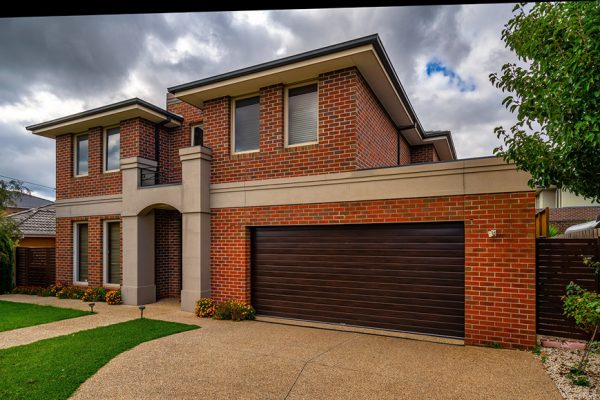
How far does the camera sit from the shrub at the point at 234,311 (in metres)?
8.98

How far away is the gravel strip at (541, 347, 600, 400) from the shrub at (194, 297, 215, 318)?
711 centimetres

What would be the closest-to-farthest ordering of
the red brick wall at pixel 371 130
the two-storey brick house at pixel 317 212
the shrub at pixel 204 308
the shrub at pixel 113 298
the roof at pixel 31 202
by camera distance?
the two-storey brick house at pixel 317 212 → the red brick wall at pixel 371 130 → the shrub at pixel 204 308 → the shrub at pixel 113 298 → the roof at pixel 31 202

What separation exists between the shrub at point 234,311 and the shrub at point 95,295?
4982 mm

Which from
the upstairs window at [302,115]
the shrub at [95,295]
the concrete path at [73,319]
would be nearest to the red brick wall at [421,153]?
the upstairs window at [302,115]

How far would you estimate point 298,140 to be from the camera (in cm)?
923

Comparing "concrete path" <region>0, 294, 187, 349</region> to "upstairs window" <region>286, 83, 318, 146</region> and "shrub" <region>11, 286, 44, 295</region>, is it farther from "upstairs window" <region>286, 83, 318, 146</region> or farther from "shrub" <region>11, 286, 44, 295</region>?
"upstairs window" <region>286, 83, 318, 146</region>

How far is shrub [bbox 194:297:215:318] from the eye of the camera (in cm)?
930

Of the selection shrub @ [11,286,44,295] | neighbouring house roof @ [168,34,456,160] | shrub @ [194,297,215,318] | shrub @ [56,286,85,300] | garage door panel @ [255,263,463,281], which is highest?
neighbouring house roof @ [168,34,456,160]

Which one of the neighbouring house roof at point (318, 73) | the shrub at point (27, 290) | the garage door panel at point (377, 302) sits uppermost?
the neighbouring house roof at point (318, 73)

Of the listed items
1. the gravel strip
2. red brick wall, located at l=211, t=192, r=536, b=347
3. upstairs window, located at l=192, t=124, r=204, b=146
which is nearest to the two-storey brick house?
red brick wall, located at l=211, t=192, r=536, b=347

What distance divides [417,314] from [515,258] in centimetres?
218

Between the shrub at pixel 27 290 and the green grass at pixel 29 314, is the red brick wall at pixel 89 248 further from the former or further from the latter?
the green grass at pixel 29 314

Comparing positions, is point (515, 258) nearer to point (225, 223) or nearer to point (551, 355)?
point (551, 355)

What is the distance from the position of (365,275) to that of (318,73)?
4883 mm
